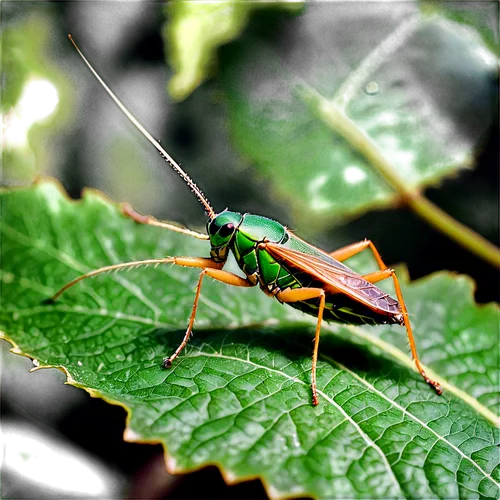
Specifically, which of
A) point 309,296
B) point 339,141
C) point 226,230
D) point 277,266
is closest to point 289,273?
point 277,266

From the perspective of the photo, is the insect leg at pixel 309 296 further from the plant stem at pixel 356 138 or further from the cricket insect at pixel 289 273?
the plant stem at pixel 356 138

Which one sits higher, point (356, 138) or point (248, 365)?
point (356, 138)

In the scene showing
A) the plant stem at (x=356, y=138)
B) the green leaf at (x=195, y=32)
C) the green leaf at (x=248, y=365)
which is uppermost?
the green leaf at (x=195, y=32)

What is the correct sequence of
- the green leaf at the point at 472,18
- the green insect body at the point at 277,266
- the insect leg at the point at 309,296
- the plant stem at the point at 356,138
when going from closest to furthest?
the insect leg at the point at 309,296 → the green insect body at the point at 277,266 → the green leaf at the point at 472,18 → the plant stem at the point at 356,138

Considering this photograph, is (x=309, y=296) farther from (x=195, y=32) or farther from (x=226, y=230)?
(x=195, y=32)

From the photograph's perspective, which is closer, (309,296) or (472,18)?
(309,296)

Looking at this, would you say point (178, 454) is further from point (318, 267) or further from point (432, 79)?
point (432, 79)

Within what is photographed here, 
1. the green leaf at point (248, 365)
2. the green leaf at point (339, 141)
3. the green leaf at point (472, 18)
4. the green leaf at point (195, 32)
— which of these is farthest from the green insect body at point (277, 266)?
the green leaf at point (472, 18)

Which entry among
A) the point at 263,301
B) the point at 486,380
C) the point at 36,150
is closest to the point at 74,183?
the point at 36,150
